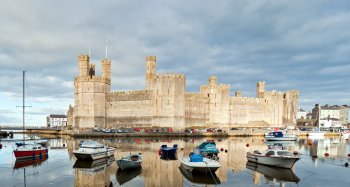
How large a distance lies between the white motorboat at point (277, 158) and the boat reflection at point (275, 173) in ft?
1.02

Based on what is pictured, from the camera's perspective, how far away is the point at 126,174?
760 inches

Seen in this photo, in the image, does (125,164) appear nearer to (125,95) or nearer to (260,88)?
(125,95)

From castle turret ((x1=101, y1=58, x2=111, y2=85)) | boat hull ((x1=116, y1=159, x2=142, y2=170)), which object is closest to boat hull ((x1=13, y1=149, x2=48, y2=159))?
boat hull ((x1=116, y1=159, x2=142, y2=170))

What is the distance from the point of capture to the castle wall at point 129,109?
2554 inches

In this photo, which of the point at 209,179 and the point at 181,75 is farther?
the point at 181,75

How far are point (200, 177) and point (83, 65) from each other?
50365 millimetres

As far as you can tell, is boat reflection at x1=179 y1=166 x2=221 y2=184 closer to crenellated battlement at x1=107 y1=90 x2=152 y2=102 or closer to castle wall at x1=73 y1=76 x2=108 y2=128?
castle wall at x1=73 y1=76 x2=108 y2=128

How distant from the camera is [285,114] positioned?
91.3 meters

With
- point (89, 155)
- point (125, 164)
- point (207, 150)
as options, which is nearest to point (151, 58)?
point (207, 150)

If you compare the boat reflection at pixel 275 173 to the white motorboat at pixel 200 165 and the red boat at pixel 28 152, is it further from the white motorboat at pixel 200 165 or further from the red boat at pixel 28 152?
the red boat at pixel 28 152

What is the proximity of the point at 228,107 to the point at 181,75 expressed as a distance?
19530 mm

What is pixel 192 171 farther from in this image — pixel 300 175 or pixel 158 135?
pixel 158 135

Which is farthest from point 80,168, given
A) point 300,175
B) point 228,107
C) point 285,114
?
point 285,114

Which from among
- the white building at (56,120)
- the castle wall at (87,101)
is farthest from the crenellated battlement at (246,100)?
the white building at (56,120)
